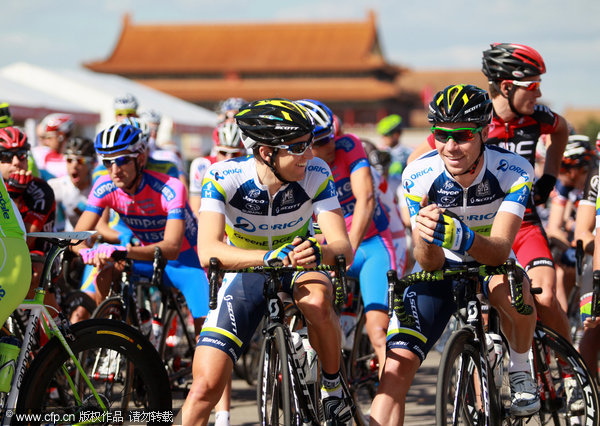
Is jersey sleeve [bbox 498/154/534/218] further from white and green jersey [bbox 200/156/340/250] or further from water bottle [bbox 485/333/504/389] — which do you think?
white and green jersey [bbox 200/156/340/250]

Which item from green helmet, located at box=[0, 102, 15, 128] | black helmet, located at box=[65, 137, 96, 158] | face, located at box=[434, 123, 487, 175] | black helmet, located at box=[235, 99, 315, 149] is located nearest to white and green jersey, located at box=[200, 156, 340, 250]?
black helmet, located at box=[235, 99, 315, 149]

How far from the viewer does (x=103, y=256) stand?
650 cm

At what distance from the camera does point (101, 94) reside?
34.0 m

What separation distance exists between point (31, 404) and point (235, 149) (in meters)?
4.92

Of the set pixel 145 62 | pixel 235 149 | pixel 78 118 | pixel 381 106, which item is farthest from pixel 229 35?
pixel 235 149

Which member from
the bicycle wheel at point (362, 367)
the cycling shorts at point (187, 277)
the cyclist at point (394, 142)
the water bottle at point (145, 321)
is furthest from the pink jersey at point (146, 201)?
the cyclist at point (394, 142)

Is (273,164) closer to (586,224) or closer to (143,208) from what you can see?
(143,208)

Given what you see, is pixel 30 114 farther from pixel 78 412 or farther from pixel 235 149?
pixel 78 412

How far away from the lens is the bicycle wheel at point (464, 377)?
4.90 metres

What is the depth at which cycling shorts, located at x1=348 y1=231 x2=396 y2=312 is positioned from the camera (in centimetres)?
753

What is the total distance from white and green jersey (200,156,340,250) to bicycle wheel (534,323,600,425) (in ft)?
5.60

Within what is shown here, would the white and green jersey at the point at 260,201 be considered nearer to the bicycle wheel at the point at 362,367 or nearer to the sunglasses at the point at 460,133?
the sunglasses at the point at 460,133

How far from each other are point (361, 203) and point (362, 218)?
13 cm

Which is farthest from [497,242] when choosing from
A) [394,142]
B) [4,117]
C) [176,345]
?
[394,142]
